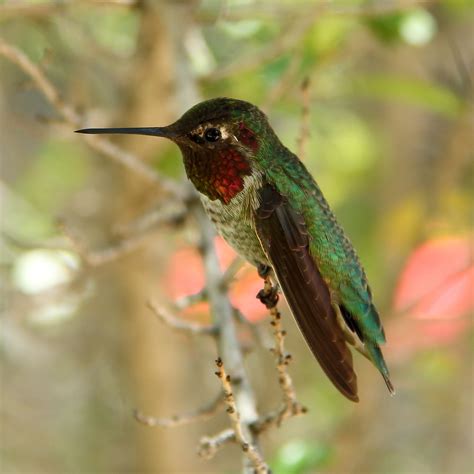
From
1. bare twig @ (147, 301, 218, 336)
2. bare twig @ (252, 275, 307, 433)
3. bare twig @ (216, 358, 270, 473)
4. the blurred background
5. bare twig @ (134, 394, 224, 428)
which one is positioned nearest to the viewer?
bare twig @ (216, 358, 270, 473)

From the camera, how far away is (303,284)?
5.81 ft

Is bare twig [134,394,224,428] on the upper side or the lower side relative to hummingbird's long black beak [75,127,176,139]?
lower

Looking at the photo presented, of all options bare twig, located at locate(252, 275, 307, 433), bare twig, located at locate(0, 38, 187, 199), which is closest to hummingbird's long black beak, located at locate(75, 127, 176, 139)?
bare twig, located at locate(0, 38, 187, 199)

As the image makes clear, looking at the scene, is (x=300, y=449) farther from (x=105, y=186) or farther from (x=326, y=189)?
A: (x=326, y=189)

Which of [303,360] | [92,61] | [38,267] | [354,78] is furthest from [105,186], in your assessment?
[303,360]

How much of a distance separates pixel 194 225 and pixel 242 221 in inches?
17.4

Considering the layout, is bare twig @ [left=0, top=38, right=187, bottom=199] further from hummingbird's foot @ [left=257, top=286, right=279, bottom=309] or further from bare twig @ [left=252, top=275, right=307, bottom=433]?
bare twig @ [left=252, top=275, right=307, bottom=433]

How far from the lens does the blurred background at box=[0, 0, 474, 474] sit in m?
2.68

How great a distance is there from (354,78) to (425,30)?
33cm

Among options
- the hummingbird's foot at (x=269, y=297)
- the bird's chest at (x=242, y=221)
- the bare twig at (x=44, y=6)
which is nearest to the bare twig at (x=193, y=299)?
the bird's chest at (x=242, y=221)

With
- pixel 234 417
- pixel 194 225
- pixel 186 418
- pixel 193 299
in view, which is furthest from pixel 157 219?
pixel 234 417

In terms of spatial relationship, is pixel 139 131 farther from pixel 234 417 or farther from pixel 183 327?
pixel 234 417

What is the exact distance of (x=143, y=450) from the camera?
3.11m

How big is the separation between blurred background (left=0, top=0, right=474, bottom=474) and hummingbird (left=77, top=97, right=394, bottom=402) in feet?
1.18
